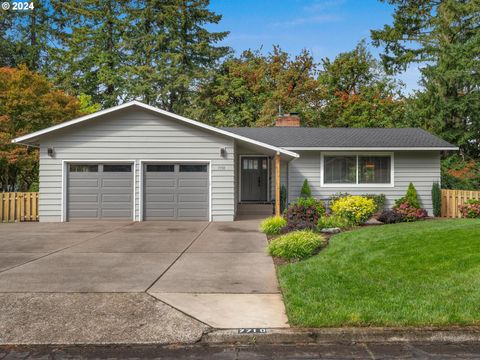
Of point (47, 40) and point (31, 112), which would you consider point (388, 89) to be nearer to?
point (31, 112)

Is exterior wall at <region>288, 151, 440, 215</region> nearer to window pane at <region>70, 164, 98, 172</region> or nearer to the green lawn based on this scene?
the green lawn

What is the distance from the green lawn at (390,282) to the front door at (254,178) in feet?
32.6

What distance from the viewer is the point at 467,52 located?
2275cm

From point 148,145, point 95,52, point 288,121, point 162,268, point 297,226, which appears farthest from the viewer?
point 95,52

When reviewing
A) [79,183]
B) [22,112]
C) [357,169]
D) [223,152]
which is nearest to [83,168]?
[79,183]

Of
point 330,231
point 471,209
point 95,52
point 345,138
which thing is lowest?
point 330,231

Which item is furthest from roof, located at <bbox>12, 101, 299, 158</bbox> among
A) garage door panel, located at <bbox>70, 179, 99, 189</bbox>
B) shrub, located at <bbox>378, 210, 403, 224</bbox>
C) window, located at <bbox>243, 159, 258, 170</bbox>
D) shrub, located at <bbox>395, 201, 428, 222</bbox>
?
window, located at <bbox>243, 159, 258, 170</bbox>

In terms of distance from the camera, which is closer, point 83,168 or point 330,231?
point 330,231

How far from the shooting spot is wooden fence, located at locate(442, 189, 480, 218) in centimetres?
1445

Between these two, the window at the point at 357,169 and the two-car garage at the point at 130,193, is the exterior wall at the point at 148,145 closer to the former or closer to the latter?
the two-car garage at the point at 130,193

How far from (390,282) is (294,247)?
2196 mm

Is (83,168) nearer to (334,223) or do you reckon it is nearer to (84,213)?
(84,213)

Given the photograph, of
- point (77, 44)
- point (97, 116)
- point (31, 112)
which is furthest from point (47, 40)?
point (97, 116)

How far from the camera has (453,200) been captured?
14.8 metres
